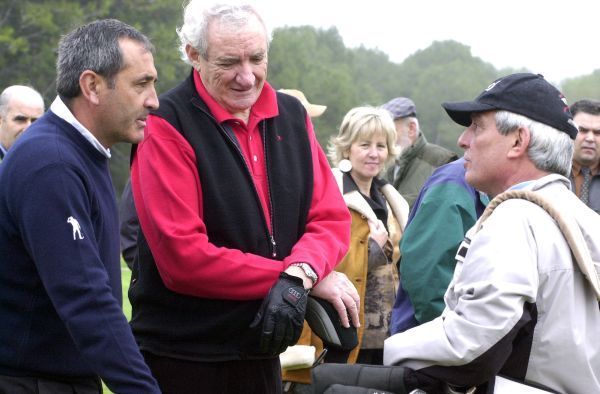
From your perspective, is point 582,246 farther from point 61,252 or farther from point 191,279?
→ point 61,252

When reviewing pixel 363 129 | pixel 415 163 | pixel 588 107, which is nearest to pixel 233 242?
pixel 363 129

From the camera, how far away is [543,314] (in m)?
3.03

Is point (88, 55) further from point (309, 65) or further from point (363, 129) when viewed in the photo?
point (309, 65)

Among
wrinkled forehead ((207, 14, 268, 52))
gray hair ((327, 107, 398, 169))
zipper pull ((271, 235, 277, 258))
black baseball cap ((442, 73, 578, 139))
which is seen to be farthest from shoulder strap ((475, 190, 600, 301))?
gray hair ((327, 107, 398, 169))

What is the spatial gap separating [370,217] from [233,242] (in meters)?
2.52

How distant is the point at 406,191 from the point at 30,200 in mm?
5100

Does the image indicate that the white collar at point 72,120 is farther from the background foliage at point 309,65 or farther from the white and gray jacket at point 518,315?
the background foliage at point 309,65

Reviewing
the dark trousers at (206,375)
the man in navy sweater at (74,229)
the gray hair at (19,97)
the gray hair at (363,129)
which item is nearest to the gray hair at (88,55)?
the man in navy sweater at (74,229)

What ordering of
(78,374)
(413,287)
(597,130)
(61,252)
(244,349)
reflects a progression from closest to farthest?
(61,252), (78,374), (244,349), (413,287), (597,130)

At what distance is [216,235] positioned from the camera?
11.7 ft

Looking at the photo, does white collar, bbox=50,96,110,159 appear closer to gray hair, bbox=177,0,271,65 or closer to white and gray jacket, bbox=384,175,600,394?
gray hair, bbox=177,0,271,65

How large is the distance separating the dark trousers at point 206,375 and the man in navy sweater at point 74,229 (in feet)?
1.10

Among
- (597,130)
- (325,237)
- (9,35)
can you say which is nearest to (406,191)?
(597,130)

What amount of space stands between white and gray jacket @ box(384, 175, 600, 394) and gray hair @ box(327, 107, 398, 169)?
335 cm
